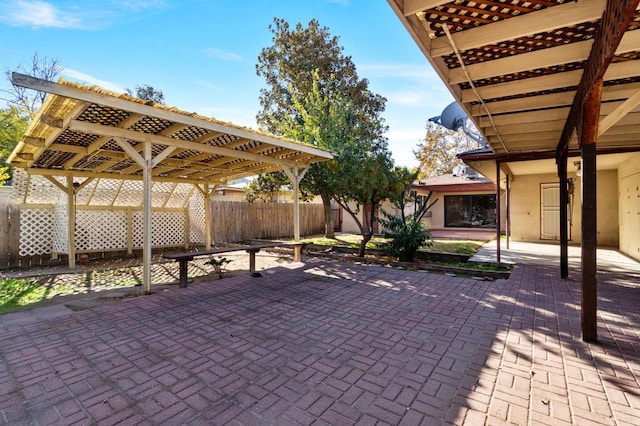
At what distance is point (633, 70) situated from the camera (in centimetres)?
350

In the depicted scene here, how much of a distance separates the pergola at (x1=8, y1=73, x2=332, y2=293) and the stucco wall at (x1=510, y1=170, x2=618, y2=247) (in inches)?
353

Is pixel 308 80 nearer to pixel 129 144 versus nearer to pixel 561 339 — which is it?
pixel 129 144

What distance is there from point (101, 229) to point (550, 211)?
→ 50.7 feet

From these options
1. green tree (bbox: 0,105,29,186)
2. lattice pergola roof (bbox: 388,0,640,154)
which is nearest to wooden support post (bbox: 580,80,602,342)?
lattice pergola roof (bbox: 388,0,640,154)

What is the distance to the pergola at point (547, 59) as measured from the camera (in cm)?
262

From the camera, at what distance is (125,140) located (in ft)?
17.0

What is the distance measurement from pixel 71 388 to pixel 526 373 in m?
3.76

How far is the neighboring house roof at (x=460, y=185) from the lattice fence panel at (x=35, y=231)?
15061 millimetres

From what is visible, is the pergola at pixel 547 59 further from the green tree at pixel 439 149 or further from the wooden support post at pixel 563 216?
the green tree at pixel 439 149

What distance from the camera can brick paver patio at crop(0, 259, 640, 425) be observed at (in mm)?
2156

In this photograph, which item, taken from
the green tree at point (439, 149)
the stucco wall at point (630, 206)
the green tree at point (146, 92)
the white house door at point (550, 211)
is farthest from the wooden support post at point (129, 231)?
the green tree at point (439, 149)

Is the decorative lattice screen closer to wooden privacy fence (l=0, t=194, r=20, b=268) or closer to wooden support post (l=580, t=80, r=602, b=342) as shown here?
wooden privacy fence (l=0, t=194, r=20, b=268)

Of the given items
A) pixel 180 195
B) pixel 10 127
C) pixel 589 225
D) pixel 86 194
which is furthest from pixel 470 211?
pixel 10 127

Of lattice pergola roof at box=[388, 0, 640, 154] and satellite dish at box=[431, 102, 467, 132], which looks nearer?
lattice pergola roof at box=[388, 0, 640, 154]
